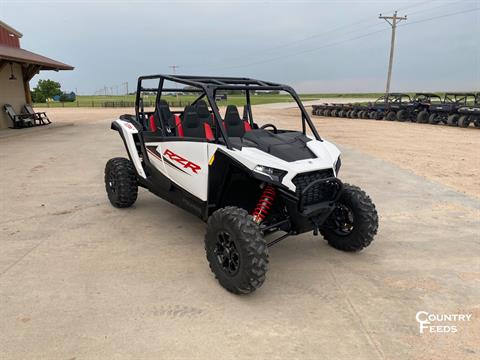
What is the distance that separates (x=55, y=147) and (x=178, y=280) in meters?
9.96

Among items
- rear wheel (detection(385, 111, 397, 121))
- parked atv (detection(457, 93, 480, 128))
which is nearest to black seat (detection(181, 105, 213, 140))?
parked atv (detection(457, 93, 480, 128))

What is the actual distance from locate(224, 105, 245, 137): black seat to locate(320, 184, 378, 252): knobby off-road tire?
1342 millimetres

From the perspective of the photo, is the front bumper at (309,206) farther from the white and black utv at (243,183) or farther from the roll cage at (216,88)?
the roll cage at (216,88)

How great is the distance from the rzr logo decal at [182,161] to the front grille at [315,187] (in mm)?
1020

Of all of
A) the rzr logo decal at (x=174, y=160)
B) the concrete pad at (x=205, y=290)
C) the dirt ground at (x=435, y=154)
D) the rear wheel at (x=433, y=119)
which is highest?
the rzr logo decal at (x=174, y=160)

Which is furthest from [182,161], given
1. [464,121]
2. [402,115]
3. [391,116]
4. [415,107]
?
[391,116]

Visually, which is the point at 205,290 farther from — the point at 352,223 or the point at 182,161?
the point at 352,223

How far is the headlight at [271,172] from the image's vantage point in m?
3.27

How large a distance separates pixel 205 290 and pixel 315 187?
4.54 ft

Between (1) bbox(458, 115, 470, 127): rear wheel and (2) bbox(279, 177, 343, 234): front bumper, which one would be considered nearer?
(2) bbox(279, 177, 343, 234): front bumper

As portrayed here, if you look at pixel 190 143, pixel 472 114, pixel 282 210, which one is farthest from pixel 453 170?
pixel 472 114

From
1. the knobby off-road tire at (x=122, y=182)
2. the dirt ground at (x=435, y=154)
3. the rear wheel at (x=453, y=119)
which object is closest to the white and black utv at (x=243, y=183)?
the knobby off-road tire at (x=122, y=182)

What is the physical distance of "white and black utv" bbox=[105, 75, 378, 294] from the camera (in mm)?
3266

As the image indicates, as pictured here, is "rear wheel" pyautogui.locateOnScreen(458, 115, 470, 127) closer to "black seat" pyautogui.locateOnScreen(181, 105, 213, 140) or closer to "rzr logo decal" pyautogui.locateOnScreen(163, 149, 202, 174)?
"black seat" pyautogui.locateOnScreen(181, 105, 213, 140)
